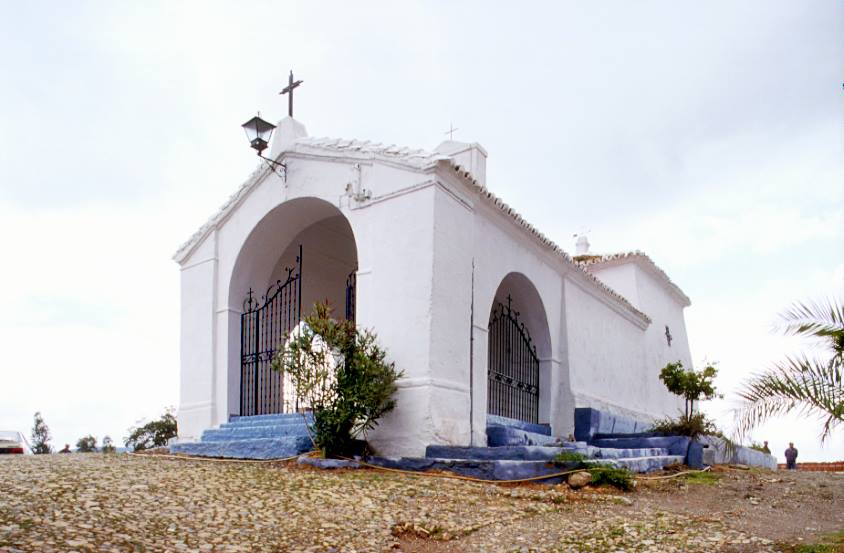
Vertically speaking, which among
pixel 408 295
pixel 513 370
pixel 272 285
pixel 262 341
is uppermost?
pixel 272 285

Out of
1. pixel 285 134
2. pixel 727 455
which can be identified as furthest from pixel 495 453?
pixel 727 455

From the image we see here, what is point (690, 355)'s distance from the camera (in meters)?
24.0

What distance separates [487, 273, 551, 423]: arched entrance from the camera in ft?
45.1

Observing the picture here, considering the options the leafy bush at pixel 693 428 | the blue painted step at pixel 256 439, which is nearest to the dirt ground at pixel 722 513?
the leafy bush at pixel 693 428

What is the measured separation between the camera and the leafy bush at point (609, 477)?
8562mm

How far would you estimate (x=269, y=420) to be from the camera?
11750 mm

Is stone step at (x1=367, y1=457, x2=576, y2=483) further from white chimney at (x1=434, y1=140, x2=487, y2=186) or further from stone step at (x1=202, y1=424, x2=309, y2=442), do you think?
white chimney at (x1=434, y1=140, x2=487, y2=186)

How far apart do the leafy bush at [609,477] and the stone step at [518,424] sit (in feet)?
9.87

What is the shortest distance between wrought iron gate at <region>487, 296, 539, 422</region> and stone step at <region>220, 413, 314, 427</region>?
3736 mm

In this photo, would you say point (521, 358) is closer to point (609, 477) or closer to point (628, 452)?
point (628, 452)

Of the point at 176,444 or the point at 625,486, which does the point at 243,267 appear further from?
the point at 625,486

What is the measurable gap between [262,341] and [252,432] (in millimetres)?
2268

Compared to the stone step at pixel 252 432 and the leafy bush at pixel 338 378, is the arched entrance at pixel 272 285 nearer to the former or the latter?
the stone step at pixel 252 432

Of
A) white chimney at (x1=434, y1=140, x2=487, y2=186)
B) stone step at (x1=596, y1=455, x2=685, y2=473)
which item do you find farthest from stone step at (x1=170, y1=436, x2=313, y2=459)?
white chimney at (x1=434, y1=140, x2=487, y2=186)
